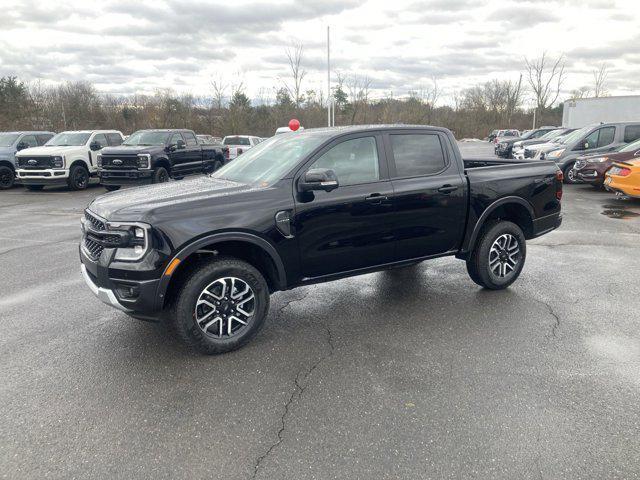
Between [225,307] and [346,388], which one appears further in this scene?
[225,307]

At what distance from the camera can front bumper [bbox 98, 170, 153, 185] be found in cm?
1422

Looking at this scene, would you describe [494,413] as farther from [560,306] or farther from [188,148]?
[188,148]

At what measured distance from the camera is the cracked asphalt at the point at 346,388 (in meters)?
2.73

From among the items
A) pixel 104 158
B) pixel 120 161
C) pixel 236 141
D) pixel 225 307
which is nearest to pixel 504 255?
pixel 225 307

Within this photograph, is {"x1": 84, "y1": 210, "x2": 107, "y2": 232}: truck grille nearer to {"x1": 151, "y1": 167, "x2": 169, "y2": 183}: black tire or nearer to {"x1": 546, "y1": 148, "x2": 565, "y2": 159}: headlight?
{"x1": 151, "y1": 167, "x2": 169, "y2": 183}: black tire

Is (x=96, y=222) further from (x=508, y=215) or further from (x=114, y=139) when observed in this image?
(x=114, y=139)

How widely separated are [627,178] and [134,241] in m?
11.1

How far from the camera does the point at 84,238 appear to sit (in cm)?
432

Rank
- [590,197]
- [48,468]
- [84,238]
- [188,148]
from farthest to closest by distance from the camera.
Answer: [188,148] < [590,197] < [84,238] < [48,468]

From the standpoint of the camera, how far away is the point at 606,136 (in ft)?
49.4

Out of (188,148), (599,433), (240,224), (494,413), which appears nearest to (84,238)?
(240,224)

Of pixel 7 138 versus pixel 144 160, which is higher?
pixel 7 138

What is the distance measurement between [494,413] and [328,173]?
7.21ft

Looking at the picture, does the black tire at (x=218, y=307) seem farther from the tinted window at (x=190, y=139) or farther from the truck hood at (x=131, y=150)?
the tinted window at (x=190, y=139)
